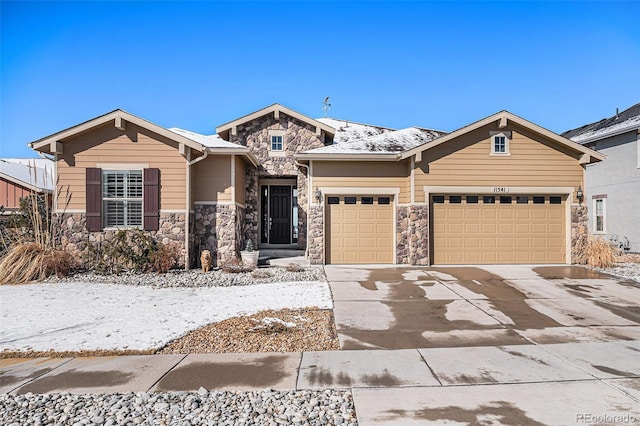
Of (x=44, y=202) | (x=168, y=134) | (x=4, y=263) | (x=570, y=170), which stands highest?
(x=168, y=134)

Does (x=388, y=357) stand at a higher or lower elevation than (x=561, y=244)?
lower

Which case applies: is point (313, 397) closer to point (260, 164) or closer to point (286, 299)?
point (286, 299)

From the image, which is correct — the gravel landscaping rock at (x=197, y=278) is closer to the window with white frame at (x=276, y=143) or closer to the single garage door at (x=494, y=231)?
the single garage door at (x=494, y=231)

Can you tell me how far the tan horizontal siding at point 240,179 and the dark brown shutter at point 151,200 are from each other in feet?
7.61

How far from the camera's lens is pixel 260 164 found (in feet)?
46.6

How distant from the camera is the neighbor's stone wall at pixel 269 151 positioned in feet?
46.1

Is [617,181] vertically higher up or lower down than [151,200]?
higher up

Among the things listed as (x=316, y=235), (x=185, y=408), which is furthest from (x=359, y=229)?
(x=185, y=408)

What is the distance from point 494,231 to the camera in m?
11.8

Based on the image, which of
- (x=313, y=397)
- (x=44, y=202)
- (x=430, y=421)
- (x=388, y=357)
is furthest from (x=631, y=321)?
(x=44, y=202)

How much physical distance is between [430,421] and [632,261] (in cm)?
1292

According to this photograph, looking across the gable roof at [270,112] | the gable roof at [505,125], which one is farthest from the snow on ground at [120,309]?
the gable roof at [270,112]

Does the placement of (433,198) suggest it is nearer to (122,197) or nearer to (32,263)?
(122,197)

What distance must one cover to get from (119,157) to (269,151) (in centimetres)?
510
